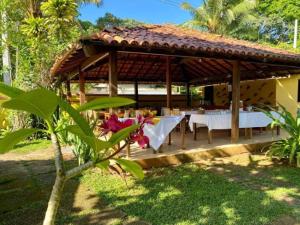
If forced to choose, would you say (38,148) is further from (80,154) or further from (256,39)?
(256,39)

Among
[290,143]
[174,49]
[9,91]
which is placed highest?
[174,49]

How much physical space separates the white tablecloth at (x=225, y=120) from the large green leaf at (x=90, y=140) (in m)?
6.07

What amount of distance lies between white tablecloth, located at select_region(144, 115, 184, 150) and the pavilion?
1.03 meters

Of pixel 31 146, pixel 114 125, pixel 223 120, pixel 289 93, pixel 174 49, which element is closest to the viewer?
pixel 114 125

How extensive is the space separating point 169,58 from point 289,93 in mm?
5230

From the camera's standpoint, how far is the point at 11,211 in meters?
3.73

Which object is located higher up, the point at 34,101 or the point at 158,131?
the point at 34,101

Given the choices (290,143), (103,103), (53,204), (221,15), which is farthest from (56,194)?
(221,15)

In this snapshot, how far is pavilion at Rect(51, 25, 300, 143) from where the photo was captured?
17.7 ft

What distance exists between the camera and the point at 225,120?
7.23m

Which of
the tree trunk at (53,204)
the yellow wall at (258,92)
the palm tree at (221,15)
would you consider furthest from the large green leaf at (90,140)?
the palm tree at (221,15)

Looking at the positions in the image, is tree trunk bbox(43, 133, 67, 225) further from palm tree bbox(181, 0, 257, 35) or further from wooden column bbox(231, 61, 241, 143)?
palm tree bbox(181, 0, 257, 35)

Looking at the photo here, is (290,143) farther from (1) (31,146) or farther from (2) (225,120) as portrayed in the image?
(1) (31,146)

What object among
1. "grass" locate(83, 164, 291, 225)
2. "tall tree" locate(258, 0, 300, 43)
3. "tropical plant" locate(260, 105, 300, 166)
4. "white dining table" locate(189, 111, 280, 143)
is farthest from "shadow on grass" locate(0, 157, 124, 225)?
"tall tree" locate(258, 0, 300, 43)
